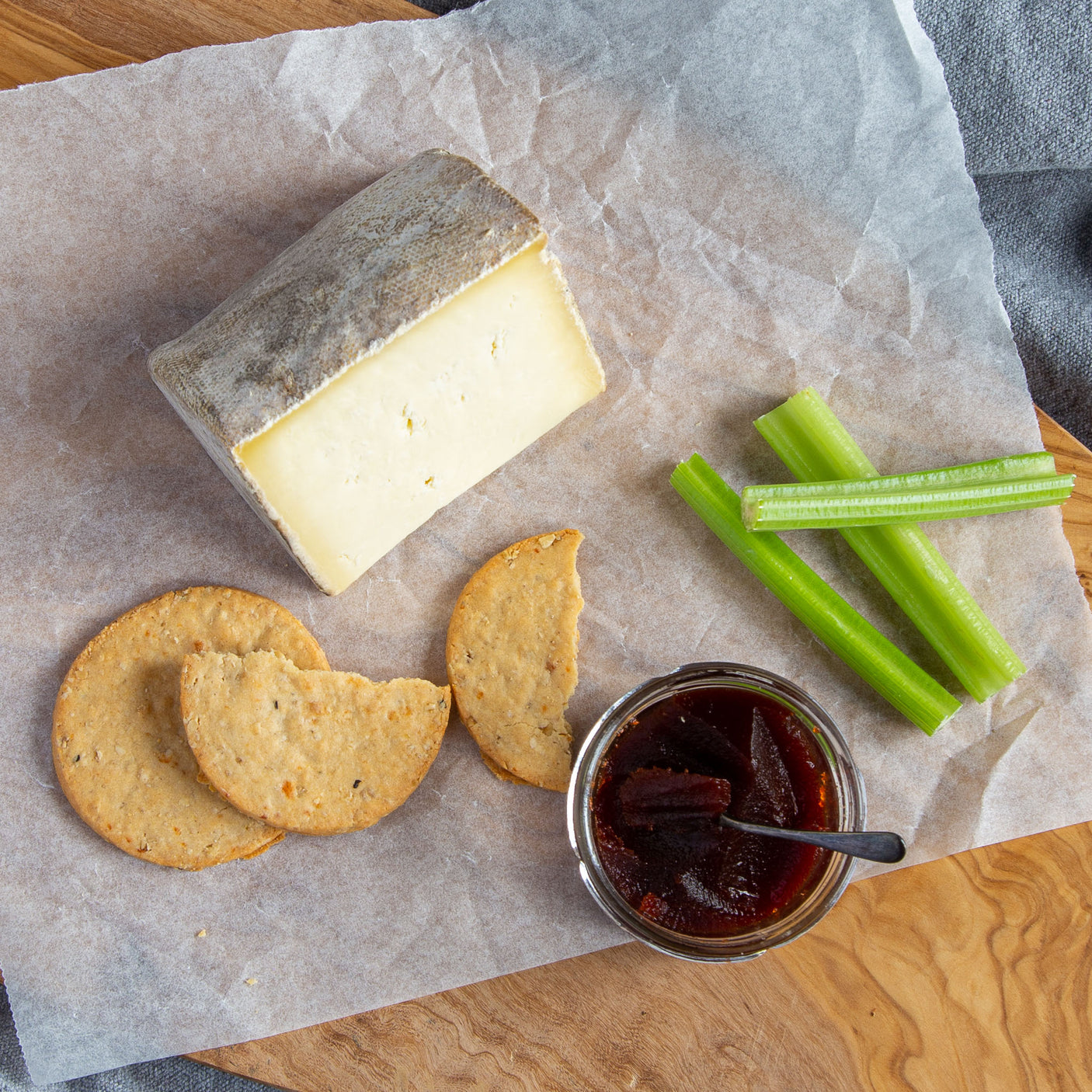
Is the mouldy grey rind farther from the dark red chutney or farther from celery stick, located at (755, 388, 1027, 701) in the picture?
the dark red chutney

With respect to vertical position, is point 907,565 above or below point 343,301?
below

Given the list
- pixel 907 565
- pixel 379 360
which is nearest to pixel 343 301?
pixel 379 360

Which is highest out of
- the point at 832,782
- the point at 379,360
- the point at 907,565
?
the point at 379,360

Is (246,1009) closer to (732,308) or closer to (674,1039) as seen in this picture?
(674,1039)

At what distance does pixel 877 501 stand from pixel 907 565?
0.18 meters

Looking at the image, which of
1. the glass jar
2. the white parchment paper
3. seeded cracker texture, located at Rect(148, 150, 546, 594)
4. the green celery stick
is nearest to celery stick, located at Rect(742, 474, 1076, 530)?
the green celery stick

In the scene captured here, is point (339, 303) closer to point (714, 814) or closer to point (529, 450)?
point (529, 450)

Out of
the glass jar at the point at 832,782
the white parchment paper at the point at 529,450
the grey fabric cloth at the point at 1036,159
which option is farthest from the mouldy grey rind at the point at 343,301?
the grey fabric cloth at the point at 1036,159

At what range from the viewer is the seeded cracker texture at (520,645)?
2.06 metres

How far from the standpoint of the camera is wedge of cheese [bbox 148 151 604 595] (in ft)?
5.82

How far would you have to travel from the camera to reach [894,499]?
205 centimetres

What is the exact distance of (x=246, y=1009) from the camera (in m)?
2.06

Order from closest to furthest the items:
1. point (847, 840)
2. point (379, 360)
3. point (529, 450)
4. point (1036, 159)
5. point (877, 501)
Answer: point (847, 840), point (379, 360), point (877, 501), point (529, 450), point (1036, 159)

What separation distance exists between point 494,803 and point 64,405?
1.34 meters
